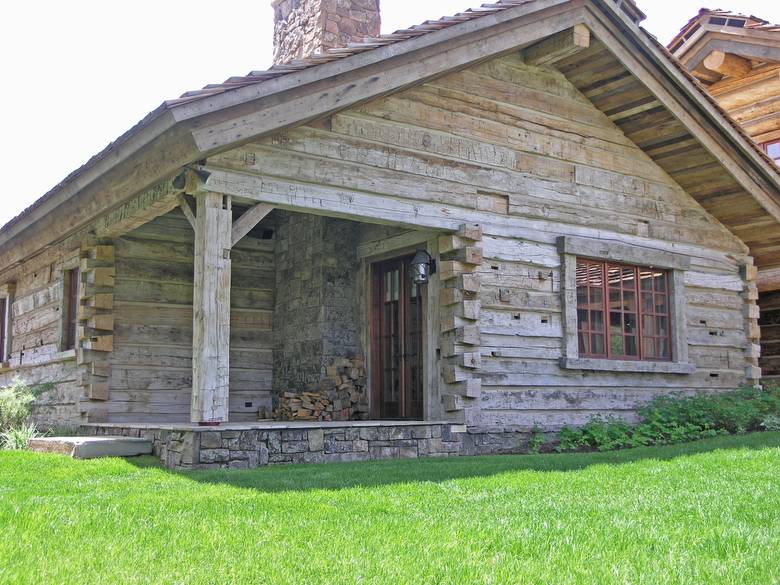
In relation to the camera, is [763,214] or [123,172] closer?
[123,172]

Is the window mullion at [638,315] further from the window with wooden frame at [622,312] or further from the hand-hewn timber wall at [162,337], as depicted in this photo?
the hand-hewn timber wall at [162,337]

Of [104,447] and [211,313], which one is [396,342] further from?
[104,447]

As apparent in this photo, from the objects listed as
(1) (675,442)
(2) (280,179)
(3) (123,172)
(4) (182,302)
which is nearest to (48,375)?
(4) (182,302)

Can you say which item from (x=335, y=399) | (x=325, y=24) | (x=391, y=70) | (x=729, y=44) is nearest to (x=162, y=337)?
(x=335, y=399)

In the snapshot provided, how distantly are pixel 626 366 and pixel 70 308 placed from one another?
23.6 feet

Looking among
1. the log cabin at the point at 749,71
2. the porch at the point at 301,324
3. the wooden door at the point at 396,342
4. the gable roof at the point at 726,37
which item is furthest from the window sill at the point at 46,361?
the gable roof at the point at 726,37

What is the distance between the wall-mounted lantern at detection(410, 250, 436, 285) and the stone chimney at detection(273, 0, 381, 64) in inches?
206

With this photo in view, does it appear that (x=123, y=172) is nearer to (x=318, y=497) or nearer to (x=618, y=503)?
(x=318, y=497)

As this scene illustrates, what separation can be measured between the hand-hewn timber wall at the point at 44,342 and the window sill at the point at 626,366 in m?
5.88

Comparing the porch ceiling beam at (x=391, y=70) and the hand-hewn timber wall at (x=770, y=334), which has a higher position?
the porch ceiling beam at (x=391, y=70)

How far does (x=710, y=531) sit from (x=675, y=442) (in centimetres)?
624

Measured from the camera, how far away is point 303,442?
8469 millimetres

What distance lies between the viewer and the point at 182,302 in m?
11.7

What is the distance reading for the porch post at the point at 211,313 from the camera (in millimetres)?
8102
